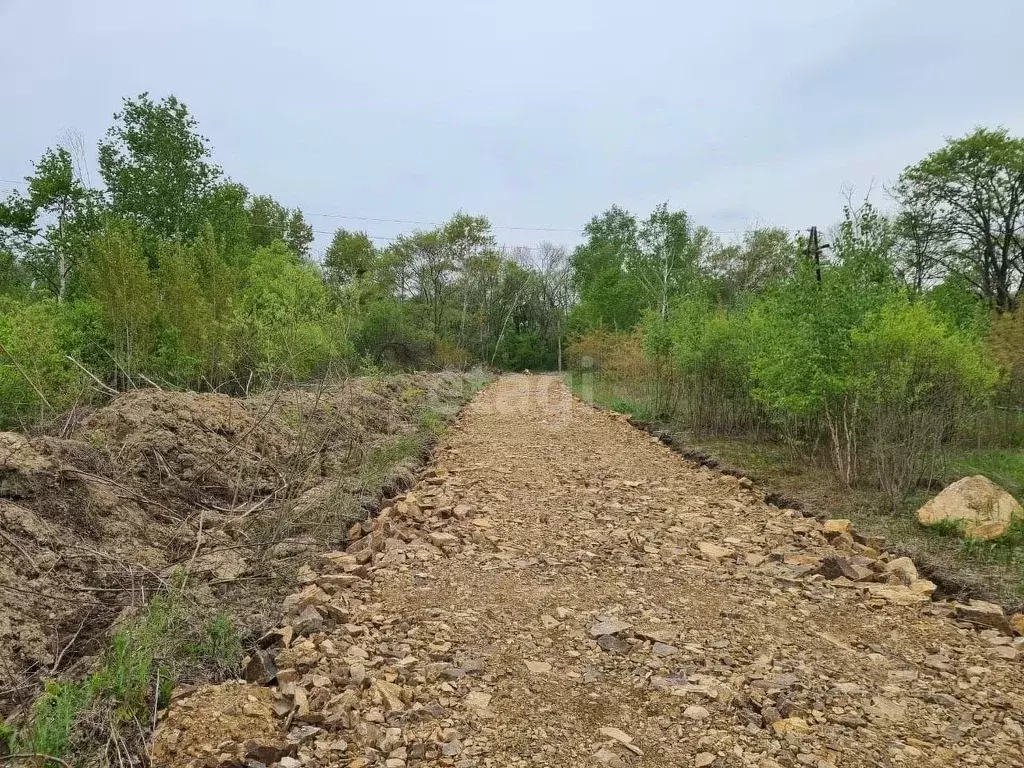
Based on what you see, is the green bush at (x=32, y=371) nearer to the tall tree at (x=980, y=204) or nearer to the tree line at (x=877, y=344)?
the tree line at (x=877, y=344)

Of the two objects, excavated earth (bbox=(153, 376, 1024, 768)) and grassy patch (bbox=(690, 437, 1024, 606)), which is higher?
grassy patch (bbox=(690, 437, 1024, 606))

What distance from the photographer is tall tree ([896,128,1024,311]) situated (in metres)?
18.9

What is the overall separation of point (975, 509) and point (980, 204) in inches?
766

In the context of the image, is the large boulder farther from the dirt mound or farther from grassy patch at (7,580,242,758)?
the dirt mound

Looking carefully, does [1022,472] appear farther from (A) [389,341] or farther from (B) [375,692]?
(A) [389,341]

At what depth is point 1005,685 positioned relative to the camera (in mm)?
3014

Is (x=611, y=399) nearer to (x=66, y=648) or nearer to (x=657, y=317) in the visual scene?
(x=657, y=317)

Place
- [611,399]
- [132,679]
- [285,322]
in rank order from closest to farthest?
1. [132,679]
2. [285,322]
3. [611,399]

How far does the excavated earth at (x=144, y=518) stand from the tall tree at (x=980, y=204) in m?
21.2

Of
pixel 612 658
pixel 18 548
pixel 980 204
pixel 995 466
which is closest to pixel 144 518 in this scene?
pixel 18 548

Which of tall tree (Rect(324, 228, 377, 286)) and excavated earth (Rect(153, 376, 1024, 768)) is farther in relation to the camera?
tall tree (Rect(324, 228, 377, 286))

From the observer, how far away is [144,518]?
16.5 feet

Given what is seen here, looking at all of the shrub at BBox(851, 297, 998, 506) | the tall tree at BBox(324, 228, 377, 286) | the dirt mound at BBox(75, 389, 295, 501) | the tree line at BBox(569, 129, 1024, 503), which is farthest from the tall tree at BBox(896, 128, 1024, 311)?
the tall tree at BBox(324, 228, 377, 286)

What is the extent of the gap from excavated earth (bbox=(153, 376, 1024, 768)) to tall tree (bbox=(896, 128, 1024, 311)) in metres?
19.4
